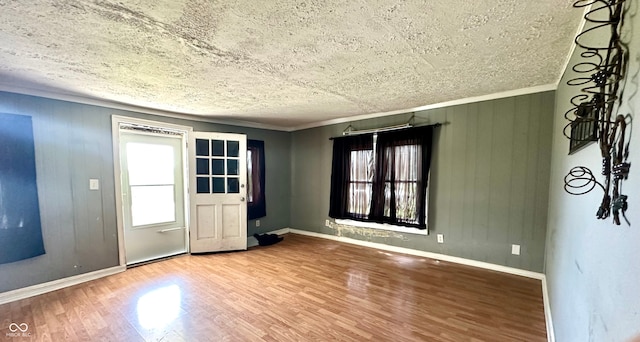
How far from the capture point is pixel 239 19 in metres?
1.49

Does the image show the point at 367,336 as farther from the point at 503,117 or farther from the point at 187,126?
the point at 187,126

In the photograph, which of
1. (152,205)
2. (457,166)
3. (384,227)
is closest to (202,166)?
(152,205)

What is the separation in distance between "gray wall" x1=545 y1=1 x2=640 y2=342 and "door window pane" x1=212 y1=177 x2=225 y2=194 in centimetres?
408

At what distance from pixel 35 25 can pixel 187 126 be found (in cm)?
249

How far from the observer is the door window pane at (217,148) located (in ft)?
13.5

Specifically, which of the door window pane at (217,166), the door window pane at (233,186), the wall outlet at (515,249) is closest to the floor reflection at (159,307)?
the door window pane at (233,186)

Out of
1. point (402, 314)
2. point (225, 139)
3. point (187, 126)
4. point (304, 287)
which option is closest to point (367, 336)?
point (402, 314)

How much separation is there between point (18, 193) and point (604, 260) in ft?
14.7

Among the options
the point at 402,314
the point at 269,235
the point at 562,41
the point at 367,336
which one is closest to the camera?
the point at 562,41

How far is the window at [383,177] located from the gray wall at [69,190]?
317 centimetres

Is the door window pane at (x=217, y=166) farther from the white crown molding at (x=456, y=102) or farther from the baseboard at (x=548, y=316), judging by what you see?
the baseboard at (x=548, y=316)

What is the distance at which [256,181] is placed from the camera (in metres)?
4.84

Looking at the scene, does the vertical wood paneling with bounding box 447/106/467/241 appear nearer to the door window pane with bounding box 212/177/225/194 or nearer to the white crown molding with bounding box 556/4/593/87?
the white crown molding with bounding box 556/4/593/87

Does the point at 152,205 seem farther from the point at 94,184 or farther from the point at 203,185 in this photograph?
the point at 94,184
